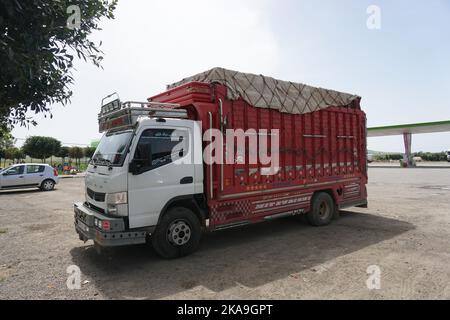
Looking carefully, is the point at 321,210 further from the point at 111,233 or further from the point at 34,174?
the point at 34,174

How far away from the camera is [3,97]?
180 inches

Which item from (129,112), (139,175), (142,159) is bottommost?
(139,175)

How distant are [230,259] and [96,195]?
2691mm

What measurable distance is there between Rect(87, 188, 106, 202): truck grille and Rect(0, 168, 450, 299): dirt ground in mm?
1170

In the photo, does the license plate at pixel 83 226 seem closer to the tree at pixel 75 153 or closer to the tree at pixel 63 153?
the tree at pixel 63 153

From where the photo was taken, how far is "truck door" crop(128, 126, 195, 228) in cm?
502

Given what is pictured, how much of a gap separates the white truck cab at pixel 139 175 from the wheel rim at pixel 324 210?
390 cm

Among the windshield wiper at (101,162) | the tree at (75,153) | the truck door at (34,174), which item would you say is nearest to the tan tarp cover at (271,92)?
the windshield wiper at (101,162)

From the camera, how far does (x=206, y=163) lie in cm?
581

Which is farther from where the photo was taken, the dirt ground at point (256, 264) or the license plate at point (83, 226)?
the license plate at point (83, 226)

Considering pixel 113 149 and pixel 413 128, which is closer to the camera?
→ pixel 113 149

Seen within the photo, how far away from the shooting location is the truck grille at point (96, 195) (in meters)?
5.15

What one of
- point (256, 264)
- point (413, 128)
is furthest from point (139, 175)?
point (413, 128)

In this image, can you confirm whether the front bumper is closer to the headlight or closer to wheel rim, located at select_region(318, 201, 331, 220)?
the headlight
